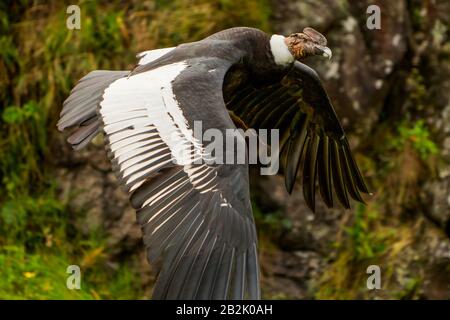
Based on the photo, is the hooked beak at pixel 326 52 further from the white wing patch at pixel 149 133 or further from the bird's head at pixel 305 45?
the white wing patch at pixel 149 133

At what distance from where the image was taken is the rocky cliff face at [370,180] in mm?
6406

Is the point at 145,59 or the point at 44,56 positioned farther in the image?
the point at 44,56

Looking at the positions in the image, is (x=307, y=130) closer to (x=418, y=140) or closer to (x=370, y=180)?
(x=370, y=180)

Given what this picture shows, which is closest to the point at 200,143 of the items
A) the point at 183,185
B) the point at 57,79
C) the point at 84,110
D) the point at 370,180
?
the point at 183,185

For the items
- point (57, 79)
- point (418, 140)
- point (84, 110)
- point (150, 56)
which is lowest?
point (418, 140)

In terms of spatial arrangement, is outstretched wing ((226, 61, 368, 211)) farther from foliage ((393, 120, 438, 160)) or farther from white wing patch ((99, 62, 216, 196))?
foliage ((393, 120, 438, 160))

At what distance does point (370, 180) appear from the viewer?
6.70 meters

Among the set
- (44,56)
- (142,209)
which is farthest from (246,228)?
(44,56)

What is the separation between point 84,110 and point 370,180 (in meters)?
2.57

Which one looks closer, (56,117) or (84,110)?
(84,110)

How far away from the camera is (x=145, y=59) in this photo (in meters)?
4.91

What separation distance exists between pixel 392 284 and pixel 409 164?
30.7 inches

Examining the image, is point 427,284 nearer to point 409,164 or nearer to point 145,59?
point 409,164

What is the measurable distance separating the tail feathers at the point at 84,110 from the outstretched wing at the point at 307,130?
757 mm
